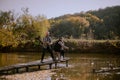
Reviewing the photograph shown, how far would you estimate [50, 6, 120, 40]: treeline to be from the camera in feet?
29.9

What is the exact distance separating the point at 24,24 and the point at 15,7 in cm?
132

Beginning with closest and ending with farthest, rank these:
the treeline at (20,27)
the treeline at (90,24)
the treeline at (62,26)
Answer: the treeline at (90,24), the treeline at (62,26), the treeline at (20,27)

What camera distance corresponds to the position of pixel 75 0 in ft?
28.2

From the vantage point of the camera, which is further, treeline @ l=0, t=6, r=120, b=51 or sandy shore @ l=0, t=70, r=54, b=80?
treeline @ l=0, t=6, r=120, b=51

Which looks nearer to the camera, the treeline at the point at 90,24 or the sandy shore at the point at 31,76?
the sandy shore at the point at 31,76

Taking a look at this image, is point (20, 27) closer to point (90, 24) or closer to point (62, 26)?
point (62, 26)

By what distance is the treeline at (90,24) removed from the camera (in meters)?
9.10

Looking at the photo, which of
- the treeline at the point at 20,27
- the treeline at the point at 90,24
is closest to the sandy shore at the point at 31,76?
the treeline at the point at 90,24

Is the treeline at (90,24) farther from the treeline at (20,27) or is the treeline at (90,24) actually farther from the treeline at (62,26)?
the treeline at (20,27)

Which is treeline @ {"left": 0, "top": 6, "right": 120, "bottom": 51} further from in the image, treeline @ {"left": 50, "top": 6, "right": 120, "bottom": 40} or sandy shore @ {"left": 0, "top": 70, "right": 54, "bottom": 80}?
sandy shore @ {"left": 0, "top": 70, "right": 54, "bottom": 80}

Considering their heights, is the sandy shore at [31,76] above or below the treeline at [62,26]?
below

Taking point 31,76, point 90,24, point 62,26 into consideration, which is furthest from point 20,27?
point 31,76

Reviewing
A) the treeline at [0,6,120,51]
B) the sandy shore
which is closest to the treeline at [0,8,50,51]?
the treeline at [0,6,120,51]

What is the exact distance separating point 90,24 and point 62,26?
928 mm
